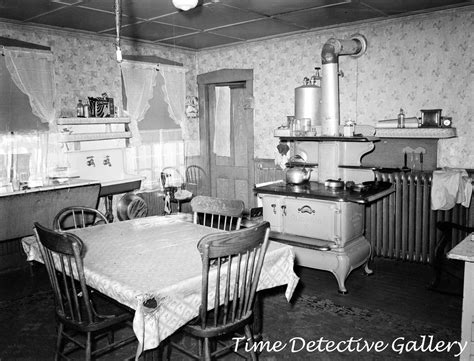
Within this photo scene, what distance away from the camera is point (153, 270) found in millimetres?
2412

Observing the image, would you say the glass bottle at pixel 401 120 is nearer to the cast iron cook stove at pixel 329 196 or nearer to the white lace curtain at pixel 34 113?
the cast iron cook stove at pixel 329 196

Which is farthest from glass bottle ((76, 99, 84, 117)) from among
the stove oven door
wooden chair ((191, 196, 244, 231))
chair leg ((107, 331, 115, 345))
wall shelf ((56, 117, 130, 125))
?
chair leg ((107, 331, 115, 345))

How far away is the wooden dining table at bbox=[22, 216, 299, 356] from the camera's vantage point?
2.09 m

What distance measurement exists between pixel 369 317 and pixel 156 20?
360 cm

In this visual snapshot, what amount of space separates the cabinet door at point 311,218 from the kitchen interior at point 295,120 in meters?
0.01

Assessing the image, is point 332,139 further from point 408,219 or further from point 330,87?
point 408,219

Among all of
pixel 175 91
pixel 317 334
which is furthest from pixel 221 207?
pixel 175 91

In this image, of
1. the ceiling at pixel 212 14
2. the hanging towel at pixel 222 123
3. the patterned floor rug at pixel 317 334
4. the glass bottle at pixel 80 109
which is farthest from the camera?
the hanging towel at pixel 222 123

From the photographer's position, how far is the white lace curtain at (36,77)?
492 centimetres

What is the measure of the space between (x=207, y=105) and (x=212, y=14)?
2.36m

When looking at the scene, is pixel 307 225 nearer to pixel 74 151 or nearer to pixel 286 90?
pixel 286 90

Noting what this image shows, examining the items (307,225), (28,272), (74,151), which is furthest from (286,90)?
(28,272)

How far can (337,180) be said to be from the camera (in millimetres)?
4488

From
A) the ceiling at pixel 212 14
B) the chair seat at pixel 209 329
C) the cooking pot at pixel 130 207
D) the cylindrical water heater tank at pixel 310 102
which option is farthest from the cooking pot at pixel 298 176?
the chair seat at pixel 209 329
